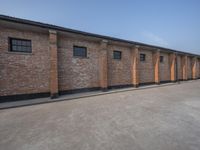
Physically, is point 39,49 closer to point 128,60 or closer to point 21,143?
point 21,143

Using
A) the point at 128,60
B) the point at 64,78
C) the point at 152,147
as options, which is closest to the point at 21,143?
the point at 152,147

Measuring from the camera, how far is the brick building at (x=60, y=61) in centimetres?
676

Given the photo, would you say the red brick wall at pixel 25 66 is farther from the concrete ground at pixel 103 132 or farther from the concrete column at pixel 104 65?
the concrete column at pixel 104 65

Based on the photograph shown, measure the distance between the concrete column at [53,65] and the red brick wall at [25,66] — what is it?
63 cm

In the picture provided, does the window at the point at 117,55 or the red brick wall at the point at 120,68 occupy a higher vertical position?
the window at the point at 117,55

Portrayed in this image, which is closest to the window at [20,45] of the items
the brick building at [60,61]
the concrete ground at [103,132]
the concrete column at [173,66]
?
the brick building at [60,61]

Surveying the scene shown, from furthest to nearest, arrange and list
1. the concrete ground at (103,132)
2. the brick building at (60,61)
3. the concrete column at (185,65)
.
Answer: the concrete column at (185,65)
the brick building at (60,61)
the concrete ground at (103,132)

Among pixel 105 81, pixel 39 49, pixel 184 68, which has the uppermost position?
pixel 39 49

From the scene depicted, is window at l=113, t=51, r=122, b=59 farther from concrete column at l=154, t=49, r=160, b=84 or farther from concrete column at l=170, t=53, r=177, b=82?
concrete column at l=170, t=53, r=177, b=82

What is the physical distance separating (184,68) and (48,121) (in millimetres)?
20766

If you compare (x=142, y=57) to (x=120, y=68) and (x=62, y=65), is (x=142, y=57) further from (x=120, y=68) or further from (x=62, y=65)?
(x=62, y=65)

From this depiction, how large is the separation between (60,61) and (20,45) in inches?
103

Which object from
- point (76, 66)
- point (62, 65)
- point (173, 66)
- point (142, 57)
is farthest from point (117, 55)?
point (173, 66)

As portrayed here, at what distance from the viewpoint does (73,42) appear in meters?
8.87
